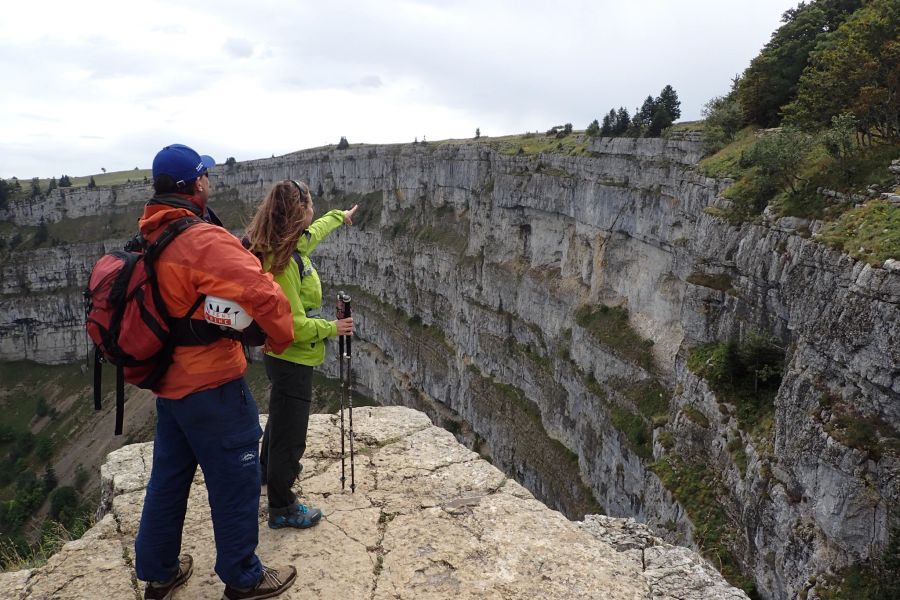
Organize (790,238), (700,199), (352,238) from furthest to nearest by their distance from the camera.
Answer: (352,238) < (700,199) < (790,238)

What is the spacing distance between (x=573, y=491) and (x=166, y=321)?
28794mm

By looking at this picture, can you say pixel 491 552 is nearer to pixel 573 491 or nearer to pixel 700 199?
pixel 700 199

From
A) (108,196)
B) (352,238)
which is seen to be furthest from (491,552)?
(108,196)

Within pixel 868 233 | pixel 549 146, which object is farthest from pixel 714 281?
pixel 549 146

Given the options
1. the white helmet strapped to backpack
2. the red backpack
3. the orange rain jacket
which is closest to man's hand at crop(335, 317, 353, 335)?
the orange rain jacket

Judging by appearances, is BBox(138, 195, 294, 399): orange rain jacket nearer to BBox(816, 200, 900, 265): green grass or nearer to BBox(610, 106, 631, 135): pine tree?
BBox(816, 200, 900, 265): green grass

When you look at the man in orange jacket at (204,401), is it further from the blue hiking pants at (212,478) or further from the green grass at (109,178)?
the green grass at (109,178)

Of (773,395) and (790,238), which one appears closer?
(790,238)

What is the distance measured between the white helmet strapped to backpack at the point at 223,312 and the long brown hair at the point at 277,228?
1.03 metres

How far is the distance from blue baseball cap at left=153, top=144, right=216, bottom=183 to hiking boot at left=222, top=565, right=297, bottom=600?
2.76 meters

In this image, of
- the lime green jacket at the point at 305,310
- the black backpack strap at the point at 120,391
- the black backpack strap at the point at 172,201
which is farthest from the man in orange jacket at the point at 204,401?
the lime green jacket at the point at 305,310

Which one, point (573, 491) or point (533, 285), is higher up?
point (533, 285)

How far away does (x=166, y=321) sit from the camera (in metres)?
3.49

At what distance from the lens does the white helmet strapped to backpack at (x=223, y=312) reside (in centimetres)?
343
